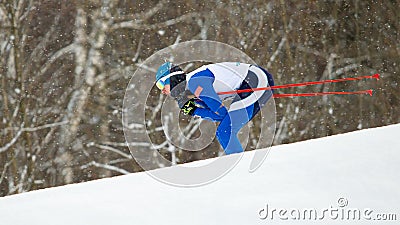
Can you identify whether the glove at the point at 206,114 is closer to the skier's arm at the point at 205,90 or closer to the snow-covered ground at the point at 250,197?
the skier's arm at the point at 205,90

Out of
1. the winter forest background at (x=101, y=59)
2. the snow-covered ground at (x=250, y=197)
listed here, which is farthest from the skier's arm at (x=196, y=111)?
the winter forest background at (x=101, y=59)

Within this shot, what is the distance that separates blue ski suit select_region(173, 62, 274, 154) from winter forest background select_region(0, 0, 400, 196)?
2.55m

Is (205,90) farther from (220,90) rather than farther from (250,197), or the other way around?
(250,197)

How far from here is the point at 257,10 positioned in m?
5.44

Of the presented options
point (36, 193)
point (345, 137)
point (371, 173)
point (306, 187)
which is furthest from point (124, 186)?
point (345, 137)

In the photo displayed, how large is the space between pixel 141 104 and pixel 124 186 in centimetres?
315

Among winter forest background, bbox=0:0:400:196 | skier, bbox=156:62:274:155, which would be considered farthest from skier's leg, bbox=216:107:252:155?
winter forest background, bbox=0:0:400:196

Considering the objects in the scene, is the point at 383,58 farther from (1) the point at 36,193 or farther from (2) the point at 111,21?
(1) the point at 36,193
